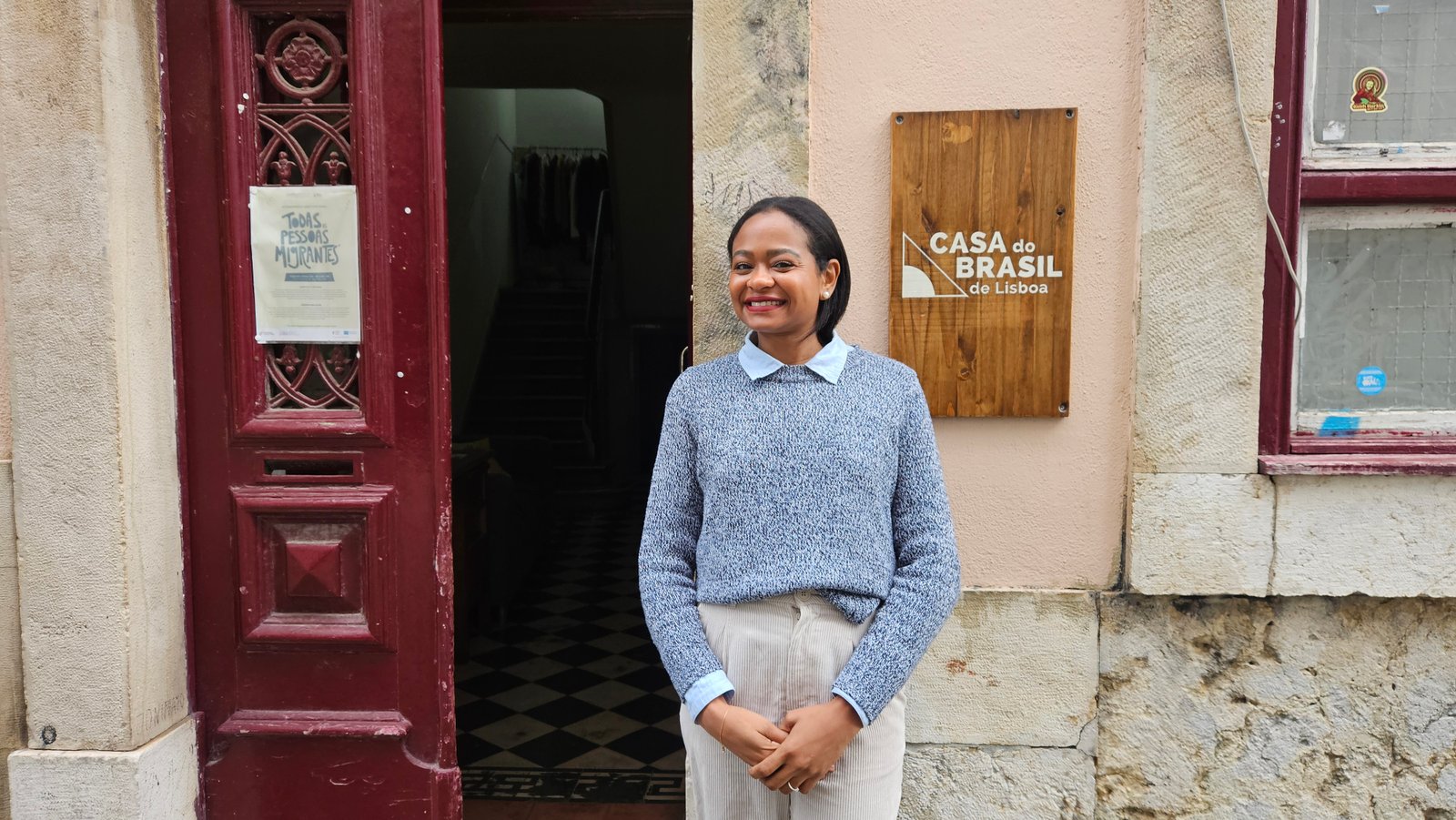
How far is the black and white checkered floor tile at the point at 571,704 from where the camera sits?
3561mm

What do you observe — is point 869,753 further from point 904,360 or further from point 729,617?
point 904,360

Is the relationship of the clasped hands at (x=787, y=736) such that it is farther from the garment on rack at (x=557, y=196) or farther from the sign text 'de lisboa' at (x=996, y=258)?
the garment on rack at (x=557, y=196)

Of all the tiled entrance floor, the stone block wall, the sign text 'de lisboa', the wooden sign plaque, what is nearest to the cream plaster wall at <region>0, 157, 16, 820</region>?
the tiled entrance floor

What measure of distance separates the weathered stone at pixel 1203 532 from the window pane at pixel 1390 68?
970mm

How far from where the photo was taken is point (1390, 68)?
8.52ft

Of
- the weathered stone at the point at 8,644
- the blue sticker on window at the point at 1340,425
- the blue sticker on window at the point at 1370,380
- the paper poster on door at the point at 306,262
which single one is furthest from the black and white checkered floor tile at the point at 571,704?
the blue sticker on window at the point at 1370,380

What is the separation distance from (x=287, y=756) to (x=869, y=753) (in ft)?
5.64

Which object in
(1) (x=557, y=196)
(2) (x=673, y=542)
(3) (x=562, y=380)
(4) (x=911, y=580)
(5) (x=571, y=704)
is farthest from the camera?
(1) (x=557, y=196)

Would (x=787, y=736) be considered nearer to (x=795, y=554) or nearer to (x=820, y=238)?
(x=795, y=554)

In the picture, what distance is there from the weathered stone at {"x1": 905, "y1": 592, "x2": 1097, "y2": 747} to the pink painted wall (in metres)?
0.08

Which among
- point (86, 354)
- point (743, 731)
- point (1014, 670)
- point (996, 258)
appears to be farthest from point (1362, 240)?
point (86, 354)

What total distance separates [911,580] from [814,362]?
44 centimetres

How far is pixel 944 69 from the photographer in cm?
251

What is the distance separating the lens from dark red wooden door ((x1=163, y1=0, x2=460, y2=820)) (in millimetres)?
2559
